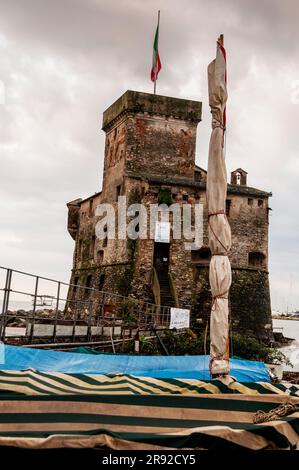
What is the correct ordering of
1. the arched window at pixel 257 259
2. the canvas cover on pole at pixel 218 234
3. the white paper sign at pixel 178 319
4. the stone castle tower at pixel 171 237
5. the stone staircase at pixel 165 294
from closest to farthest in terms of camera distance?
the canvas cover on pole at pixel 218 234
the white paper sign at pixel 178 319
the stone staircase at pixel 165 294
the stone castle tower at pixel 171 237
the arched window at pixel 257 259

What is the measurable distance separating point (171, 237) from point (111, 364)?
17920 mm

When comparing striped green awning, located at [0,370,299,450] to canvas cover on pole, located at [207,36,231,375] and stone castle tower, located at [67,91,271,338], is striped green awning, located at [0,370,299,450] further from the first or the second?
stone castle tower, located at [67,91,271,338]

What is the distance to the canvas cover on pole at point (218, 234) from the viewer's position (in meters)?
5.82

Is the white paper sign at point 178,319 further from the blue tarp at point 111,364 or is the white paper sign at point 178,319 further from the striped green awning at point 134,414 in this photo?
the striped green awning at point 134,414

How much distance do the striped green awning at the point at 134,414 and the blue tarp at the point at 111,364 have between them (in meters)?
2.99

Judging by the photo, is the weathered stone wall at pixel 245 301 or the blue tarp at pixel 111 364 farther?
→ the weathered stone wall at pixel 245 301

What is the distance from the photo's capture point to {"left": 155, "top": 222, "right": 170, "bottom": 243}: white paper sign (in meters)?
26.0

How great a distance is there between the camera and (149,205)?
26.3 meters

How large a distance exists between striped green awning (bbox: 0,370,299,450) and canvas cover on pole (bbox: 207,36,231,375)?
98cm

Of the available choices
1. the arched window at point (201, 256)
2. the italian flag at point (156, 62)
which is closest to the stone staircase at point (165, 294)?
the arched window at point (201, 256)

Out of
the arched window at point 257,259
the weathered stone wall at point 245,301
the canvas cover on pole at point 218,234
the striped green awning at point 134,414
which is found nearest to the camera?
the striped green awning at point 134,414

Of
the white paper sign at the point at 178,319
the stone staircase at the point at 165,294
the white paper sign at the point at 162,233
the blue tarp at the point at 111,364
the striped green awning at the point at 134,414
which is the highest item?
the white paper sign at the point at 162,233

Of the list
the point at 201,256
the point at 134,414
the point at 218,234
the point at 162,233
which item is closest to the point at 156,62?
the point at 162,233
